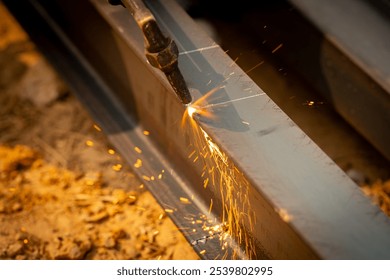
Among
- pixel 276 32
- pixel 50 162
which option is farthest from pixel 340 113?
pixel 50 162

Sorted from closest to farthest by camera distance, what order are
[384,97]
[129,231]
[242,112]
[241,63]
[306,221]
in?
[306,221] < [242,112] < [384,97] < [129,231] < [241,63]

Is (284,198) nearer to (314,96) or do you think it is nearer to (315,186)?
(315,186)

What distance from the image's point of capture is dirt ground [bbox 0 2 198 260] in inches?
93.4

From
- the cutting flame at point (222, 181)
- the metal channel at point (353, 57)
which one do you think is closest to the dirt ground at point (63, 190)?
the cutting flame at point (222, 181)

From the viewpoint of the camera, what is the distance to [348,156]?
2.64 m

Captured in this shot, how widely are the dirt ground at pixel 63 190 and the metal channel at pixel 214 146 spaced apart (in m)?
0.10

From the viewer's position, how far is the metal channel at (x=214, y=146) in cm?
167

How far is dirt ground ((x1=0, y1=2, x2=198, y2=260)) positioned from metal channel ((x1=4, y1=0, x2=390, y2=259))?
0.10 meters

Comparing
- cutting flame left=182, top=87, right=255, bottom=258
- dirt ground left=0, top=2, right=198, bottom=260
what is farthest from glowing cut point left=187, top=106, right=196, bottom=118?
dirt ground left=0, top=2, right=198, bottom=260

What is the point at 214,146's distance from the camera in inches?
75.8

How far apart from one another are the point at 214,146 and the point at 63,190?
3.14 ft

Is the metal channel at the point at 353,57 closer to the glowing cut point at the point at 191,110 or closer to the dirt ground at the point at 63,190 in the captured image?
the glowing cut point at the point at 191,110

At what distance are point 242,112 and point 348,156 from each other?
3.14 feet

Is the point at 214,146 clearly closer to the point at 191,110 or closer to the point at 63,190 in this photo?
the point at 191,110
